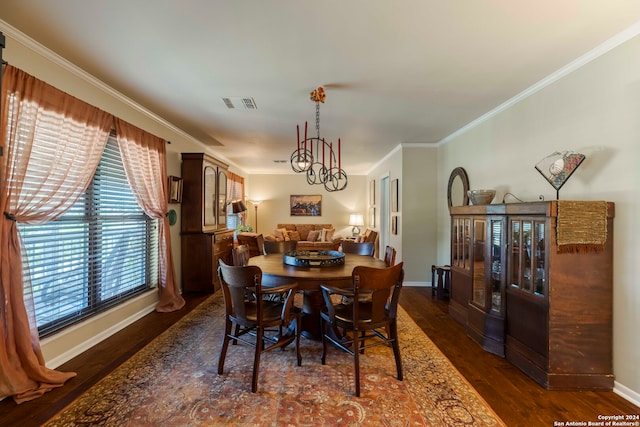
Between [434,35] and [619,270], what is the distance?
2.14m

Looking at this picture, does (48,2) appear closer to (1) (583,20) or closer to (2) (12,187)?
(2) (12,187)

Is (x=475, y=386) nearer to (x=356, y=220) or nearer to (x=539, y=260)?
(x=539, y=260)

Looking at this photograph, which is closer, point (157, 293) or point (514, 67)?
point (514, 67)

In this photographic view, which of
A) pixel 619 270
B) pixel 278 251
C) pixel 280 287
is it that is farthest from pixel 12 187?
pixel 619 270

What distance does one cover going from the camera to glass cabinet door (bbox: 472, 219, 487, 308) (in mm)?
3043

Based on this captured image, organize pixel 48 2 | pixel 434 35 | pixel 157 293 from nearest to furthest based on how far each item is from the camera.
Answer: pixel 48 2
pixel 434 35
pixel 157 293

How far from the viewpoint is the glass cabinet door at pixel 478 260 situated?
3.04 meters

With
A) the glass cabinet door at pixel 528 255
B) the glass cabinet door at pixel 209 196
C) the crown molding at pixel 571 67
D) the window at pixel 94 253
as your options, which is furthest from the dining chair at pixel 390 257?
the glass cabinet door at pixel 209 196

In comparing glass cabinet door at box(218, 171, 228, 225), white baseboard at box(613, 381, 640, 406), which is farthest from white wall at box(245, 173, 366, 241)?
white baseboard at box(613, 381, 640, 406)

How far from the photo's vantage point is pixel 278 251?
12.6 feet

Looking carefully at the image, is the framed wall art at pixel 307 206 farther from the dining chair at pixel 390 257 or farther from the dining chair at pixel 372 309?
the dining chair at pixel 372 309

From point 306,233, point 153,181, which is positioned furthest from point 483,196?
point 306,233

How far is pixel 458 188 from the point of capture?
14.4 feet

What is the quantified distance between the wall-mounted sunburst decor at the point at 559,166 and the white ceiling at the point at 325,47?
2.47ft
